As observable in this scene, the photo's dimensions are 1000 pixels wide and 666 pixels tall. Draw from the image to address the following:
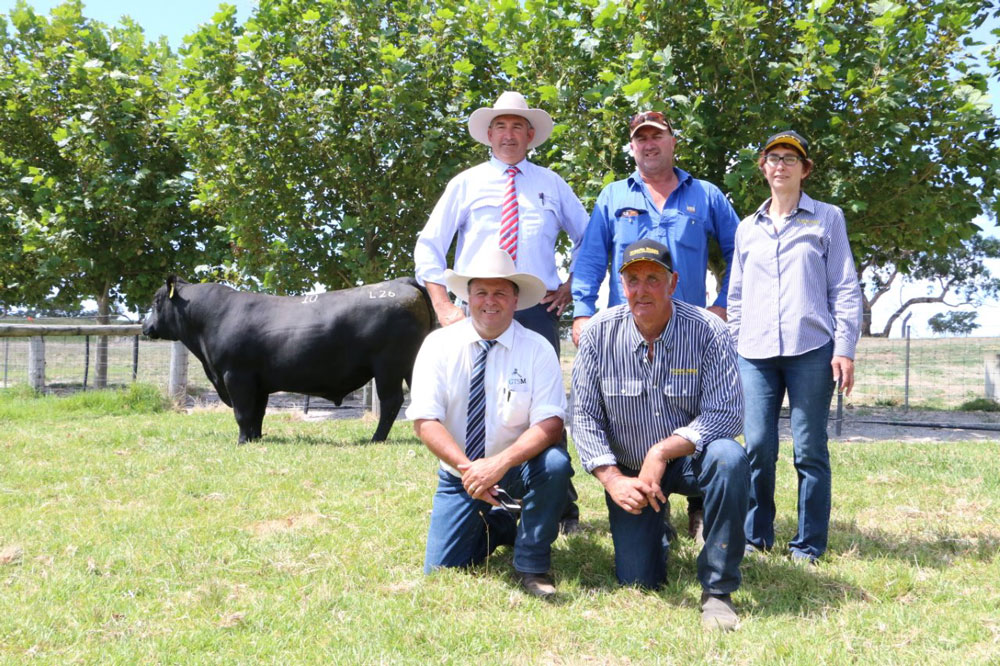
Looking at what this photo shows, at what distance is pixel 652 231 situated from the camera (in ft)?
13.8

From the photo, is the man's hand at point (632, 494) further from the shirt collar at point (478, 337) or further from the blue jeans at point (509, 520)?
the shirt collar at point (478, 337)

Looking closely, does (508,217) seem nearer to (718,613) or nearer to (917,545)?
(718,613)

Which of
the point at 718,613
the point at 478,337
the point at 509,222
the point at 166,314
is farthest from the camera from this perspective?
the point at 166,314

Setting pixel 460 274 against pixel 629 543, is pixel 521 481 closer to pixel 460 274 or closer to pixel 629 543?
pixel 629 543

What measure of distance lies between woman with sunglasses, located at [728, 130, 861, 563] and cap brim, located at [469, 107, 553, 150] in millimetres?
1239

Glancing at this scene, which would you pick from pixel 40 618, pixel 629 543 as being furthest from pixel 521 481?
pixel 40 618

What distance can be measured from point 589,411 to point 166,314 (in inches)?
250

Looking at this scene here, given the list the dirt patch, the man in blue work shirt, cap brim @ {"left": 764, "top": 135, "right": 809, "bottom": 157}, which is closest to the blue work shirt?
the man in blue work shirt

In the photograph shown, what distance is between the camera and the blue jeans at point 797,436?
3920 millimetres

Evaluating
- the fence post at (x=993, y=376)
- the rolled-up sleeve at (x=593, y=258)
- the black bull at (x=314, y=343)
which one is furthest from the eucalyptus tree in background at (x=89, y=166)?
the fence post at (x=993, y=376)

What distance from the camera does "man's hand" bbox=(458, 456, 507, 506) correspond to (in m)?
3.41

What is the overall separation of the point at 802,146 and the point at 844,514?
223cm

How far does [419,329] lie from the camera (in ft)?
26.9

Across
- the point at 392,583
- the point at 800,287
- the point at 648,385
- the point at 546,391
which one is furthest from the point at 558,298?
the point at 392,583
